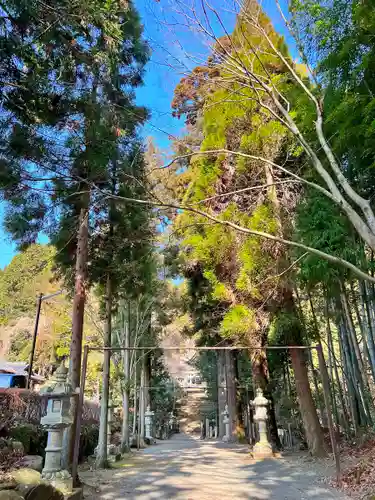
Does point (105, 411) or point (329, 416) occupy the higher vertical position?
point (105, 411)

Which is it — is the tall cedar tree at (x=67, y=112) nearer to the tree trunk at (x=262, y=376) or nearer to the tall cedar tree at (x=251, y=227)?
the tall cedar tree at (x=251, y=227)

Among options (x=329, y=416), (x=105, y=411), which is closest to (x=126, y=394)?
(x=105, y=411)

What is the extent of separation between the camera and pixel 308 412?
7852mm

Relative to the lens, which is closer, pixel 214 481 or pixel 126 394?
pixel 214 481

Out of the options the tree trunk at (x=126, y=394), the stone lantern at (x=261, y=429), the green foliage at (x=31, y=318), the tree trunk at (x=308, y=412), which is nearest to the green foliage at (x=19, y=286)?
the green foliage at (x=31, y=318)

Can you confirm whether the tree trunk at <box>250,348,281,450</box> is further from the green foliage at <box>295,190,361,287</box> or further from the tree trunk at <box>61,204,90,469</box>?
the tree trunk at <box>61,204,90,469</box>

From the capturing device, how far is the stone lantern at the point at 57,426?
461 centimetres

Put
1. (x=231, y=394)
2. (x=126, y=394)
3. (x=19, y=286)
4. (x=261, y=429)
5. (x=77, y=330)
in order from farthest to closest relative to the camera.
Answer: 1. (x=19, y=286)
2. (x=231, y=394)
3. (x=126, y=394)
4. (x=261, y=429)
5. (x=77, y=330)

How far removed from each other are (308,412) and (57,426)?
520 cm

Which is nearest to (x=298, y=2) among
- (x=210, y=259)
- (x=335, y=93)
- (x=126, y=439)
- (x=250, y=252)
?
(x=335, y=93)

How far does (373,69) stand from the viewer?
15.0 feet

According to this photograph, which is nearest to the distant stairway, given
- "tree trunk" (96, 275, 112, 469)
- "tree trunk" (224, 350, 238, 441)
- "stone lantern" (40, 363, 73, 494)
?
"tree trunk" (224, 350, 238, 441)

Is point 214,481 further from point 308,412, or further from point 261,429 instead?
point 261,429

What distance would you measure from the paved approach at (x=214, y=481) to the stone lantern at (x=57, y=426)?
592mm
